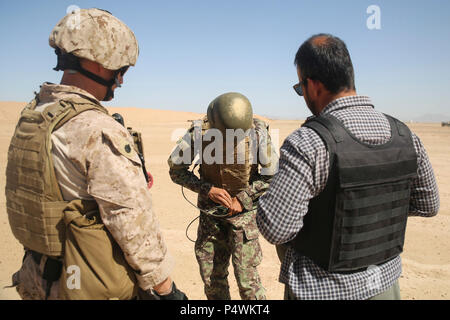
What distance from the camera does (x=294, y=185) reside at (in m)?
1.58

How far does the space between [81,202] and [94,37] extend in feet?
2.98

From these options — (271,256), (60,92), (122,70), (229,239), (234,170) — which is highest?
(122,70)

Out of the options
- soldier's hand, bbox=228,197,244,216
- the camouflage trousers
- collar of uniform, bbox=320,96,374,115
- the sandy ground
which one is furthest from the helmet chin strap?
the sandy ground

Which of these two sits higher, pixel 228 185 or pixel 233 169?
pixel 233 169

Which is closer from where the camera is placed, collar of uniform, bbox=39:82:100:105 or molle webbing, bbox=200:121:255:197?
collar of uniform, bbox=39:82:100:105

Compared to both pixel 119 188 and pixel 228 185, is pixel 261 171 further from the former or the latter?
pixel 119 188

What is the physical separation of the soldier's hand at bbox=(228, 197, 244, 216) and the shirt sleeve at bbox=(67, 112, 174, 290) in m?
1.39

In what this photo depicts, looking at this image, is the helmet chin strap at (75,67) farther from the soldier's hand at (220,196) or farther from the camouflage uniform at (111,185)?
the soldier's hand at (220,196)

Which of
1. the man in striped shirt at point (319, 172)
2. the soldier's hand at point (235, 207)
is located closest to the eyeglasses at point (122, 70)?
the man in striped shirt at point (319, 172)

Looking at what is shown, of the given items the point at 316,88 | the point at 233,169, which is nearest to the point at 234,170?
the point at 233,169

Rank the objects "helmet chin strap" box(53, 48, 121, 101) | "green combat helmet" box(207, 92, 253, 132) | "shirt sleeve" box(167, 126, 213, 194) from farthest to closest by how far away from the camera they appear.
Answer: "shirt sleeve" box(167, 126, 213, 194)
"green combat helmet" box(207, 92, 253, 132)
"helmet chin strap" box(53, 48, 121, 101)

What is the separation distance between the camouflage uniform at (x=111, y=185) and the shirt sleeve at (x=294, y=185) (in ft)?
1.98

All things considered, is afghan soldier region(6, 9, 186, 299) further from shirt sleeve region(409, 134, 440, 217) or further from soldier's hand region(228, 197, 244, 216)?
shirt sleeve region(409, 134, 440, 217)

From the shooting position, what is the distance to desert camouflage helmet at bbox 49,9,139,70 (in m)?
1.78
